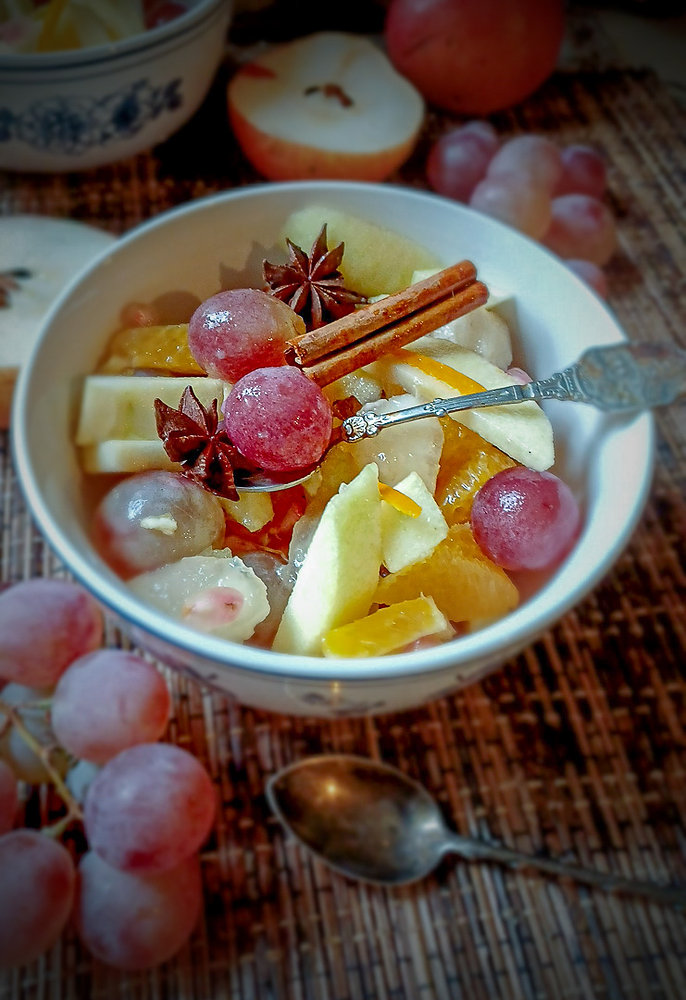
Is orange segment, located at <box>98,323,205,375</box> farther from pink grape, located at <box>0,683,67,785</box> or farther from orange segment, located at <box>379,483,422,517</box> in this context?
pink grape, located at <box>0,683,67,785</box>

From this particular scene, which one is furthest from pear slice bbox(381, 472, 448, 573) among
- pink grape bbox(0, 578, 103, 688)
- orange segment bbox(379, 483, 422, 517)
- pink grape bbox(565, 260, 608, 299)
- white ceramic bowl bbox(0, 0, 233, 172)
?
white ceramic bowl bbox(0, 0, 233, 172)

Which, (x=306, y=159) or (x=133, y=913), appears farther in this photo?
(x=306, y=159)

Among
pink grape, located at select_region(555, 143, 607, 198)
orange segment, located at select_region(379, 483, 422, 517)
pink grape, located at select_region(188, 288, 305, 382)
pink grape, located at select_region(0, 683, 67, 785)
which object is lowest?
pink grape, located at select_region(0, 683, 67, 785)

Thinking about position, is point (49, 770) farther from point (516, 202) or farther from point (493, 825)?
point (516, 202)

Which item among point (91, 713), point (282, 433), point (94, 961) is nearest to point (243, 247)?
point (282, 433)

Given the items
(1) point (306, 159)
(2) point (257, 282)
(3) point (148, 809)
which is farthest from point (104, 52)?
(3) point (148, 809)

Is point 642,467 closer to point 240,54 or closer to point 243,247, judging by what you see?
point 243,247
